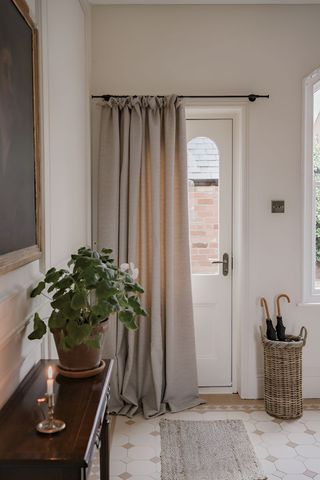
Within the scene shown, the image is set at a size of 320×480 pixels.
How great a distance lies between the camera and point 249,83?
3436mm

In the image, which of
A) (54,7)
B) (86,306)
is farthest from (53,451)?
(54,7)

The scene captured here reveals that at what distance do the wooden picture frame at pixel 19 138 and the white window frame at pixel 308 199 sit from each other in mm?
2115

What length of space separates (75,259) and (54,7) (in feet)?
4.34

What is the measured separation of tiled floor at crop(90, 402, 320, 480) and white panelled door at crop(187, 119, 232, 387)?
406mm

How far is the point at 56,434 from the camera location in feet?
4.33

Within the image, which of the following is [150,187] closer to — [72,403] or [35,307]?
[35,307]

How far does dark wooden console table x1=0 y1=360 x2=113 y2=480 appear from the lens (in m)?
1.21

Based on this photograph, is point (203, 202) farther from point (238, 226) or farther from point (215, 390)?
point (215, 390)

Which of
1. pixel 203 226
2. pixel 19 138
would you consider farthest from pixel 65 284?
pixel 203 226

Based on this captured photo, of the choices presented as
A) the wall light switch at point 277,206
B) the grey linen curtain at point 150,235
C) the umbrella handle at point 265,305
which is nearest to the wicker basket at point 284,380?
the umbrella handle at point 265,305

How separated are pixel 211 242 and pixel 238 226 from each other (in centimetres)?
24

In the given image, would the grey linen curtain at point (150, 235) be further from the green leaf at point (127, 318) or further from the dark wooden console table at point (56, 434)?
the dark wooden console table at point (56, 434)

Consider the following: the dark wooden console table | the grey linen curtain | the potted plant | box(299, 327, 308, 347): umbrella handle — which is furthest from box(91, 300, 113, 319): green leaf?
box(299, 327, 308, 347): umbrella handle

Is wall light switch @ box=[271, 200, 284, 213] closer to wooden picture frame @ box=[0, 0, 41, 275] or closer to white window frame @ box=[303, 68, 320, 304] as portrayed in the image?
white window frame @ box=[303, 68, 320, 304]
